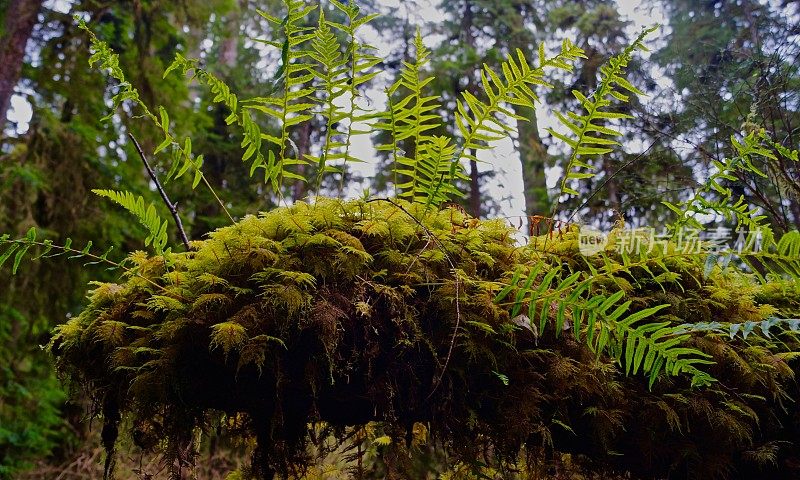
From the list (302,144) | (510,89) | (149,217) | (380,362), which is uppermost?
(302,144)

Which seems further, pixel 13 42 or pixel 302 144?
pixel 302 144

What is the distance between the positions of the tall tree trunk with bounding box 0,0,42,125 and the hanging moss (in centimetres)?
571

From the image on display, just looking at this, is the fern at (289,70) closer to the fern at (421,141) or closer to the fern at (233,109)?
the fern at (233,109)

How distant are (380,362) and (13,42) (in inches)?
261

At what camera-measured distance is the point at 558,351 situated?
49.7 inches

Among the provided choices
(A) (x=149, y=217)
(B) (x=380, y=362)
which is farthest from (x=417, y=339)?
(A) (x=149, y=217)

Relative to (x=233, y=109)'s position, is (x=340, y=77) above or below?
above

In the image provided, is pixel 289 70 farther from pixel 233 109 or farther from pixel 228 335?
pixel 228 335

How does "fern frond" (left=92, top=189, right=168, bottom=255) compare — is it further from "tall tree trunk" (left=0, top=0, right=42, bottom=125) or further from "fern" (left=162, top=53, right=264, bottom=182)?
"tall tree trunk" (left=0, top=0, right=42, bottom=125)

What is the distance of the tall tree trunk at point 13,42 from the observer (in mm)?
5578

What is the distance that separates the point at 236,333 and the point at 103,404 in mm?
515

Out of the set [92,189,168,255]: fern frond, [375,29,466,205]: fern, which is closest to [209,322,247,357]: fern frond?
[92,189,168,255]: fern frond

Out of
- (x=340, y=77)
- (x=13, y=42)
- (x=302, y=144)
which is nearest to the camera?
(x=340, y=77)

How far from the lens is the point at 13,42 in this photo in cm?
567
